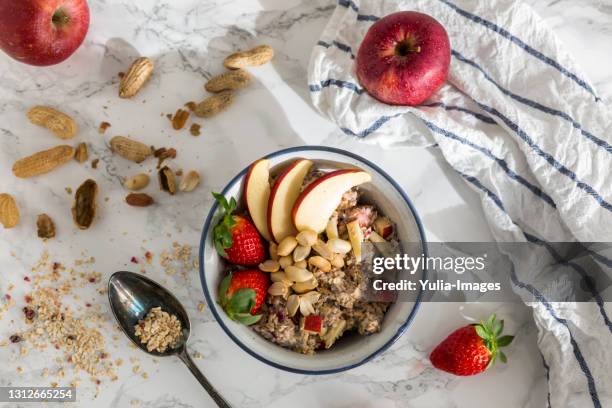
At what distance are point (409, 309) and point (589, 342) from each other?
34cm

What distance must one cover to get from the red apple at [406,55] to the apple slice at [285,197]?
196 mm

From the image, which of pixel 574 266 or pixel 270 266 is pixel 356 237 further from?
pixel 574 266

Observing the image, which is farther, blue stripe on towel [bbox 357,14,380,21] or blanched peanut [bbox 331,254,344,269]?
blue stripe on towel [bbox 357,14,380,21]

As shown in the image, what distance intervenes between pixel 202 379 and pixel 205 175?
1.19 feet

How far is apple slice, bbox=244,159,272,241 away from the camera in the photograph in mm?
1059

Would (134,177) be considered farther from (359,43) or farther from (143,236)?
(359,43)

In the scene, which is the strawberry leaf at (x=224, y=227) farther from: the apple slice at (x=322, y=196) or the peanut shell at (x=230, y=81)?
the peanut shell at (x=230, y=81)

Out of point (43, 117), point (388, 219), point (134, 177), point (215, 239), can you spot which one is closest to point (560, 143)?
point (388, 219)

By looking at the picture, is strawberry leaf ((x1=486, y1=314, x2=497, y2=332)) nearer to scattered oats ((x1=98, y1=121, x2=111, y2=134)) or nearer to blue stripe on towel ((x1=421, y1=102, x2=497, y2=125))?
blue stripe on towel ((x1=421, y1=102, x2=497, y2=125))

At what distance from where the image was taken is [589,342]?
3.69 ft

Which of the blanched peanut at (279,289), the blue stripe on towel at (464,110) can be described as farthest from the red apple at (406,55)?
the blanched peanut at (279,289)

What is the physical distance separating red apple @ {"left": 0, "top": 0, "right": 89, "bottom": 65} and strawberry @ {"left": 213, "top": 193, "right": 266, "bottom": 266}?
0.41m

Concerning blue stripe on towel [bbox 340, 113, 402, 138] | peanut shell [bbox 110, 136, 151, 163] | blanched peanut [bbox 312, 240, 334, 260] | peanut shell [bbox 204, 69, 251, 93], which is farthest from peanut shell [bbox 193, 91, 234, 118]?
blanched peanut [bbox 312, 240, 334, 260]

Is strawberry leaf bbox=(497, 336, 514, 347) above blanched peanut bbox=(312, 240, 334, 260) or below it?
below
